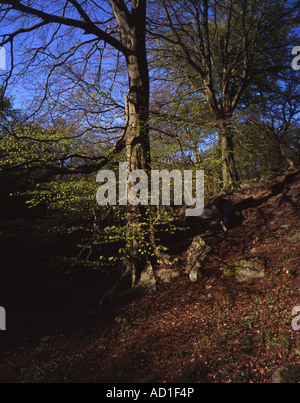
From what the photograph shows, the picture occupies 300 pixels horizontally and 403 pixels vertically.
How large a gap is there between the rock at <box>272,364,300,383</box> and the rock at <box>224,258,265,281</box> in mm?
2808

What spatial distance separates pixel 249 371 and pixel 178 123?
5.80 meters

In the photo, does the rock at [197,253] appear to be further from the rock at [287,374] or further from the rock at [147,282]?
the rock at [287,374]

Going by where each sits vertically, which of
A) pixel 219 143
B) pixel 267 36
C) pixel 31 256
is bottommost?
pixel 31 256

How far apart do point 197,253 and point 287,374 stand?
4427mm

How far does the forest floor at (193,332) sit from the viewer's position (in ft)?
14.2

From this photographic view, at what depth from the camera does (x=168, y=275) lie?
768 cm

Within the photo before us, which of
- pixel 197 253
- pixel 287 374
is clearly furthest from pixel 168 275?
pixel 287 374

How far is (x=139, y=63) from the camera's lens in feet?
26.5

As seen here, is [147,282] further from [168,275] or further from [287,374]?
[287,374]

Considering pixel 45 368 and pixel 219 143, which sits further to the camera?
pixel 219 143

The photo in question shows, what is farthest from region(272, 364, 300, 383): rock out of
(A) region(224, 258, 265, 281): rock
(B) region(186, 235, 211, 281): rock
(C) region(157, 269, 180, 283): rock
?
(C) region(157, 269, 180, 283): rock

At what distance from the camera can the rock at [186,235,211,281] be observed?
7676mm
